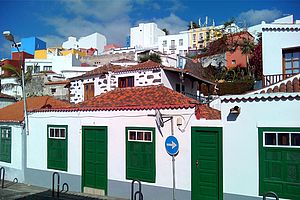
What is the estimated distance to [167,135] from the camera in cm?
1048

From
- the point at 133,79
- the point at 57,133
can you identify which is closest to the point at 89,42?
the point at 133,79

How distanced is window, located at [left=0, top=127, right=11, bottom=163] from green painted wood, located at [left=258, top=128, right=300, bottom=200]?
1214cm

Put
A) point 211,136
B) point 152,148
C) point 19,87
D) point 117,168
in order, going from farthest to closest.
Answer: point 19,87
point 117,168
point 152,148
point 211,136

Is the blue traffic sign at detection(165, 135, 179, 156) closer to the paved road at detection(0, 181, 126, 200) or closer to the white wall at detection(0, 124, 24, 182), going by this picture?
the paved road at detection(0, 181, 126, 200)

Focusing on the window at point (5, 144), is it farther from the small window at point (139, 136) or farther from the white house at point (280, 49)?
the white house at point (280, 49)

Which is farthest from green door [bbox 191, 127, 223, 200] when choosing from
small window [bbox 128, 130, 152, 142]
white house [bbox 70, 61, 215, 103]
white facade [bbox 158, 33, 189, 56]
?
white facade [bbox 158, 33, 189, 56]

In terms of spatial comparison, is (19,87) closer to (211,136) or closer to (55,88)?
(55,88)

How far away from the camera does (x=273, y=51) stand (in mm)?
13875

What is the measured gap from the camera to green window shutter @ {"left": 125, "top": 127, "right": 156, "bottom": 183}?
35.4ft

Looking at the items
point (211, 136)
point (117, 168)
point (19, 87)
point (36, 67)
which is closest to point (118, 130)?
point (117, 168)

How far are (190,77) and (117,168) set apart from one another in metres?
9.16

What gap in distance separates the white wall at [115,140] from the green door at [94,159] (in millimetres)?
241

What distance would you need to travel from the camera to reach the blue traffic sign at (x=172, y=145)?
10156 millimetres

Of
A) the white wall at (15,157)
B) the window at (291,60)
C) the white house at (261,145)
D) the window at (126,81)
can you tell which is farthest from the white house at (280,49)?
the white wall at (15,157)
